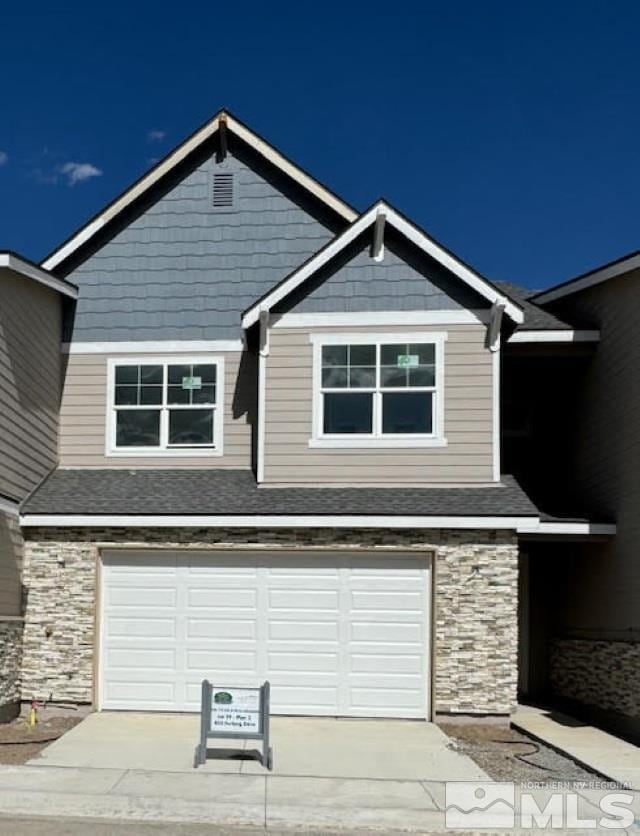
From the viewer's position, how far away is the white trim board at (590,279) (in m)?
12.1

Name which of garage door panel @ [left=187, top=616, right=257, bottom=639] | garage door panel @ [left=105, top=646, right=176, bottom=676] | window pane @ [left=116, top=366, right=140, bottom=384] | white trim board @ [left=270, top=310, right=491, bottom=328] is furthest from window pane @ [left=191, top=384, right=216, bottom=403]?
garage door panel @ [left=105, top=646, right=176, bottom=676]

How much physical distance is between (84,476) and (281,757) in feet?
18.7

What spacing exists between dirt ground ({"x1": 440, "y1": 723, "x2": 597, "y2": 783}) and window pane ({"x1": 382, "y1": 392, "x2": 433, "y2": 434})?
413cm

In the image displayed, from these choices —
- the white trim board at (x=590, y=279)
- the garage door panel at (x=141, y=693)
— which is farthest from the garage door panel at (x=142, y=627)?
the white trim board at (x=590, y=279)

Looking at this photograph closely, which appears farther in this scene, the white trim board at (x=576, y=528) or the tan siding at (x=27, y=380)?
the white trim board at (x=576, y=528)

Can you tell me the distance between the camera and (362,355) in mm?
12945

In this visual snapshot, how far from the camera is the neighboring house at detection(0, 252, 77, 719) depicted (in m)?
11.7

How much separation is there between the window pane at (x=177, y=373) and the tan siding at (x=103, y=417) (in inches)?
8.3

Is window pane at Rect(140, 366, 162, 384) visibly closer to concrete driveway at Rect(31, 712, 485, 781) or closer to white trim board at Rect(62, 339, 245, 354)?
white trim board at Rect(62, 339, 245, 354)

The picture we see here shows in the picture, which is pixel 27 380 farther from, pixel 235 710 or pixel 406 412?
pixel 235 710

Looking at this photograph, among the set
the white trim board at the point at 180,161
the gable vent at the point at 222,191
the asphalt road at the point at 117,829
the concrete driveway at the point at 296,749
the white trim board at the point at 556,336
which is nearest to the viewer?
the asphalt road at the point at 117,829

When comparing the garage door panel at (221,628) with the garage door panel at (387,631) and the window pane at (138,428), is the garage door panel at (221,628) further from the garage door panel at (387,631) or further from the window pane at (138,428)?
the window pane at (138,428)

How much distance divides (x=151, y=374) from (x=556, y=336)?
20.8ft

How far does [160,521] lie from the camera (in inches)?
→ 475
